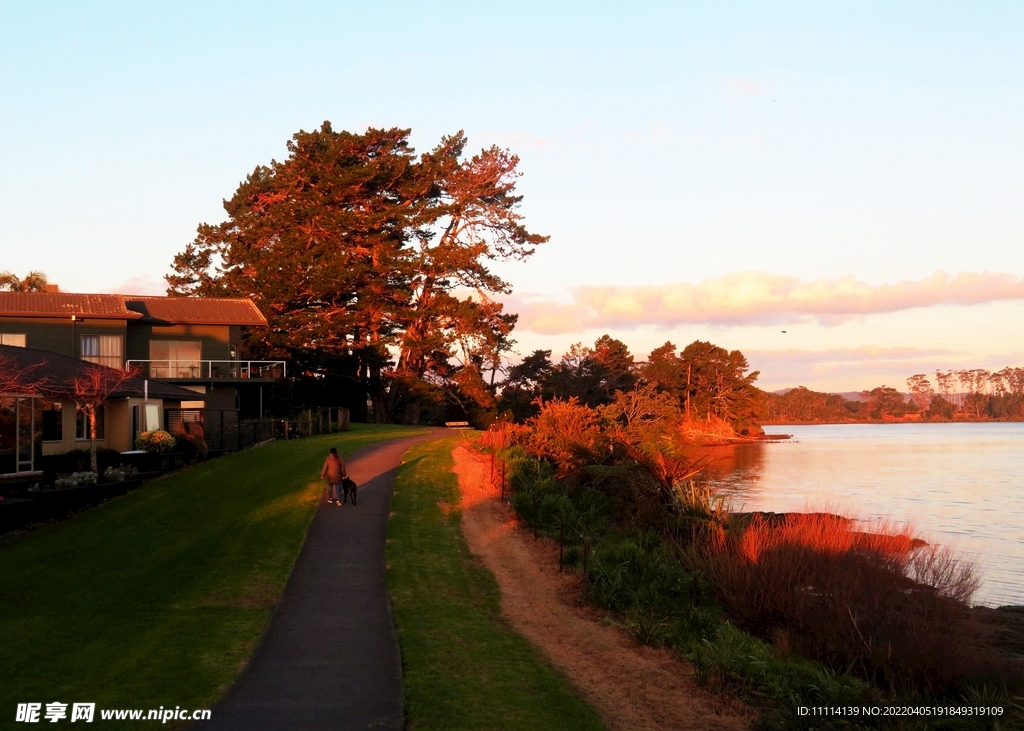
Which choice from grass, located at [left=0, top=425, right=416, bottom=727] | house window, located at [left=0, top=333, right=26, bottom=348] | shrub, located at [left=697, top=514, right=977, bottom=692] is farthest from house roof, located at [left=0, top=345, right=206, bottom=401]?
shrub, located at [left=697, top=514, right=977, bottom=692]

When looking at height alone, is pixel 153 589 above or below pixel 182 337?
below

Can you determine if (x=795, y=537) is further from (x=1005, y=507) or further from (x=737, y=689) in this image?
(x=1005, y=507)

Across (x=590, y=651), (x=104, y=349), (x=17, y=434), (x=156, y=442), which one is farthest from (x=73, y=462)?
(x=590, y=651)

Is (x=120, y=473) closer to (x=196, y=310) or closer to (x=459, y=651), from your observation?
(x=196, y=310)

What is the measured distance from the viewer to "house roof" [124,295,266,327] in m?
44.2

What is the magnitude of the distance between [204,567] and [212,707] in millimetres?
7608

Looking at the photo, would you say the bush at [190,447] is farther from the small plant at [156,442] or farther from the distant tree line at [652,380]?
the distant tree line at [652,380]

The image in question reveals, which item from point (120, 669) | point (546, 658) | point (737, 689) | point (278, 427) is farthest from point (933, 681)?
point (278, 427)

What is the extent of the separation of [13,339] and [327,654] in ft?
117

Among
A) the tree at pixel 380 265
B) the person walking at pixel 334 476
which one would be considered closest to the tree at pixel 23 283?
the tree at pixel 380 265

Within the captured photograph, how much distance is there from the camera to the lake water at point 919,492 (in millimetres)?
24062

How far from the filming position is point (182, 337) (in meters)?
44.6

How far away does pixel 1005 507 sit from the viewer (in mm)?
33750

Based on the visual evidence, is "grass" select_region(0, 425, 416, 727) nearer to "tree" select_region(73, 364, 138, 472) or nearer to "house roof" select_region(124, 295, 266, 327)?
"tree" select_region(73, 364, 138, 472)
